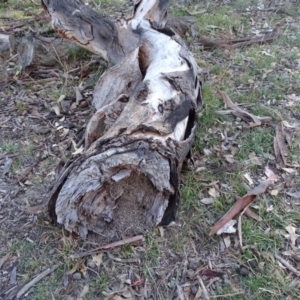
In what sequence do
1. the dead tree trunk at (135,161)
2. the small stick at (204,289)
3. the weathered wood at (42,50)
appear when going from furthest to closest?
the weathered wood at (42,50) < the dead tree trunk at (135,161) < the small stick at (204,289)

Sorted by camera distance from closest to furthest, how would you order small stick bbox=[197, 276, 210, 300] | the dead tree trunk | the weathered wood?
small stick bbox=[197, 276, 210, 300] → the dead tree trunk → the weathered wood

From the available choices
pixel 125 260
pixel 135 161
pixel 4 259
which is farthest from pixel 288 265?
pixel 4 259

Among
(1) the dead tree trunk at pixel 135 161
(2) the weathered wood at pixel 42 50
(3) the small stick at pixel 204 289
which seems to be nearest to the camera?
(3) the small stick at pixel 204 289

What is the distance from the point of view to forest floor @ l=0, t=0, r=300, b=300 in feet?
7.62

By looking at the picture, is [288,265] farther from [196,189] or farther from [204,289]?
[196,189]

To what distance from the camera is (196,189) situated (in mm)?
2838

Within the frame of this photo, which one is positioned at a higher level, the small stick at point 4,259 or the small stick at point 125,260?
the small stick at point 4,259

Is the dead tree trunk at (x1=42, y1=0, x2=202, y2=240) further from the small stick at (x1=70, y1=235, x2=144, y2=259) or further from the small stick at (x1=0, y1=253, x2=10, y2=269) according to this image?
the small stick at (x1=0, y1=253, x2=10, y2=269)

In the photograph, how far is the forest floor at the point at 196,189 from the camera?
232 cm

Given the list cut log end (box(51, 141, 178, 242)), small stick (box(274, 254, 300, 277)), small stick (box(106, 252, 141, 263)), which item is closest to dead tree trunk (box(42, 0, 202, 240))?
cut log end (box(51, 141, 178, 242))

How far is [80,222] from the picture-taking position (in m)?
2.44

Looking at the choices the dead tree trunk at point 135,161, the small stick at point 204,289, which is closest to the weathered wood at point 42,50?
the dead tree trunk at point 135,161

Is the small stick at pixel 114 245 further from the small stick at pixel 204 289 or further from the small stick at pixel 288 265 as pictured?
the small stick at pixel 288 265

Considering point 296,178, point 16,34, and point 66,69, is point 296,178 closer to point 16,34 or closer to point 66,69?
point 66,69
